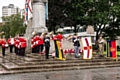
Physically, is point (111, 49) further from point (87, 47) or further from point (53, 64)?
point (53, 64)

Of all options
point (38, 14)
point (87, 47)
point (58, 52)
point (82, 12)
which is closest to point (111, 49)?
point (87, 47)

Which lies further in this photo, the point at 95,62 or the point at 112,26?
the point at 112,26

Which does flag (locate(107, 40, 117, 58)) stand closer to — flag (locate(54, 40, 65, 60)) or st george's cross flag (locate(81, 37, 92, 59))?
st george's cross flag (locate(81, 37, 92, 59))

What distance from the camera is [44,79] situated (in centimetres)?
1201

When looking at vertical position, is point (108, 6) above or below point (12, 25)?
above

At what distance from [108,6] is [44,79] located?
2944 centimetres

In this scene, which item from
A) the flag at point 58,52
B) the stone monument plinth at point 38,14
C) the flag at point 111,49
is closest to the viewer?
the flag at point 58,52

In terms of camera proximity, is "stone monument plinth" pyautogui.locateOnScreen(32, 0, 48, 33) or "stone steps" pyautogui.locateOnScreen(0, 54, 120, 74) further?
"stone monument plinth" pyautogui.locateOnScreen(32, 0, 48, 33)

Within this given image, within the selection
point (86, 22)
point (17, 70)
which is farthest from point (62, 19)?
point (17, 70)

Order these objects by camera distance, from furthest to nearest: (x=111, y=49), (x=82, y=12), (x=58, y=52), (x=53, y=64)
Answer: (x=82, y=12), (x=111, y=49), (x=58, y=52), (x=53, y=64)

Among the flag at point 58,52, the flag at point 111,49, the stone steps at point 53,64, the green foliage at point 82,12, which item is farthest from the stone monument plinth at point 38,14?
the green foliage at point 82,12

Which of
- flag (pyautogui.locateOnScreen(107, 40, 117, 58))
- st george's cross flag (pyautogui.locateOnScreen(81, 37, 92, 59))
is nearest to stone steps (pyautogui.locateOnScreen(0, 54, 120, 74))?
st george's cross flag (pyautogui.locateOnScreen(81, 37, 92, 59))

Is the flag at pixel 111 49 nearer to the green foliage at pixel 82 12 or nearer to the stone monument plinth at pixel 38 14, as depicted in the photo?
the stone monument plinth at pixel 38 14

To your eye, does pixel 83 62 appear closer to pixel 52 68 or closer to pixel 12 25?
pixel 52 68
